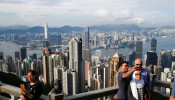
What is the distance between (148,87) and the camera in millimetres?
2006

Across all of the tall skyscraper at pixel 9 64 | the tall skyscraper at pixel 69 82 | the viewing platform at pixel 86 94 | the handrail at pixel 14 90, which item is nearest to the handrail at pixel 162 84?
the viewing platform at pixel 86 94

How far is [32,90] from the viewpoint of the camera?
1706 millimetres

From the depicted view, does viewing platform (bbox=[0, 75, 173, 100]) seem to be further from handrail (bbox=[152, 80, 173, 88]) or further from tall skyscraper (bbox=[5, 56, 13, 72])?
tall skyscraper (bbox=[5, 56, 13, 72])

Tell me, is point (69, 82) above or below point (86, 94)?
below

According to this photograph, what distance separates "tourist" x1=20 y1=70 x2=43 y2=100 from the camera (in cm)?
169

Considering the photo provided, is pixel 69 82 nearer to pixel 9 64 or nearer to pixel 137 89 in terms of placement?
pixel 137 89

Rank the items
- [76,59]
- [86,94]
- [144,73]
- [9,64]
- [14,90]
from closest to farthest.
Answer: [14,90], [144,73], [86,94], [76,59], [9,64]

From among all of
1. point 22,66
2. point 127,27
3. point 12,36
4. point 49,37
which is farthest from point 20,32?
point 127,27

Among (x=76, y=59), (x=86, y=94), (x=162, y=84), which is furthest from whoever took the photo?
(x=76, y=59)

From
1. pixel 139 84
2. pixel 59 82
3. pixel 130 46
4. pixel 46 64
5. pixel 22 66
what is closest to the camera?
pixel 59 82

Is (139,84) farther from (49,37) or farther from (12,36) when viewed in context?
(49,37)

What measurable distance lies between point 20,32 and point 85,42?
45.8 m

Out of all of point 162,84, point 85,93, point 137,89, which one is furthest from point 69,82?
point 137,89

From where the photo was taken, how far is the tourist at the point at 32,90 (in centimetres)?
169
